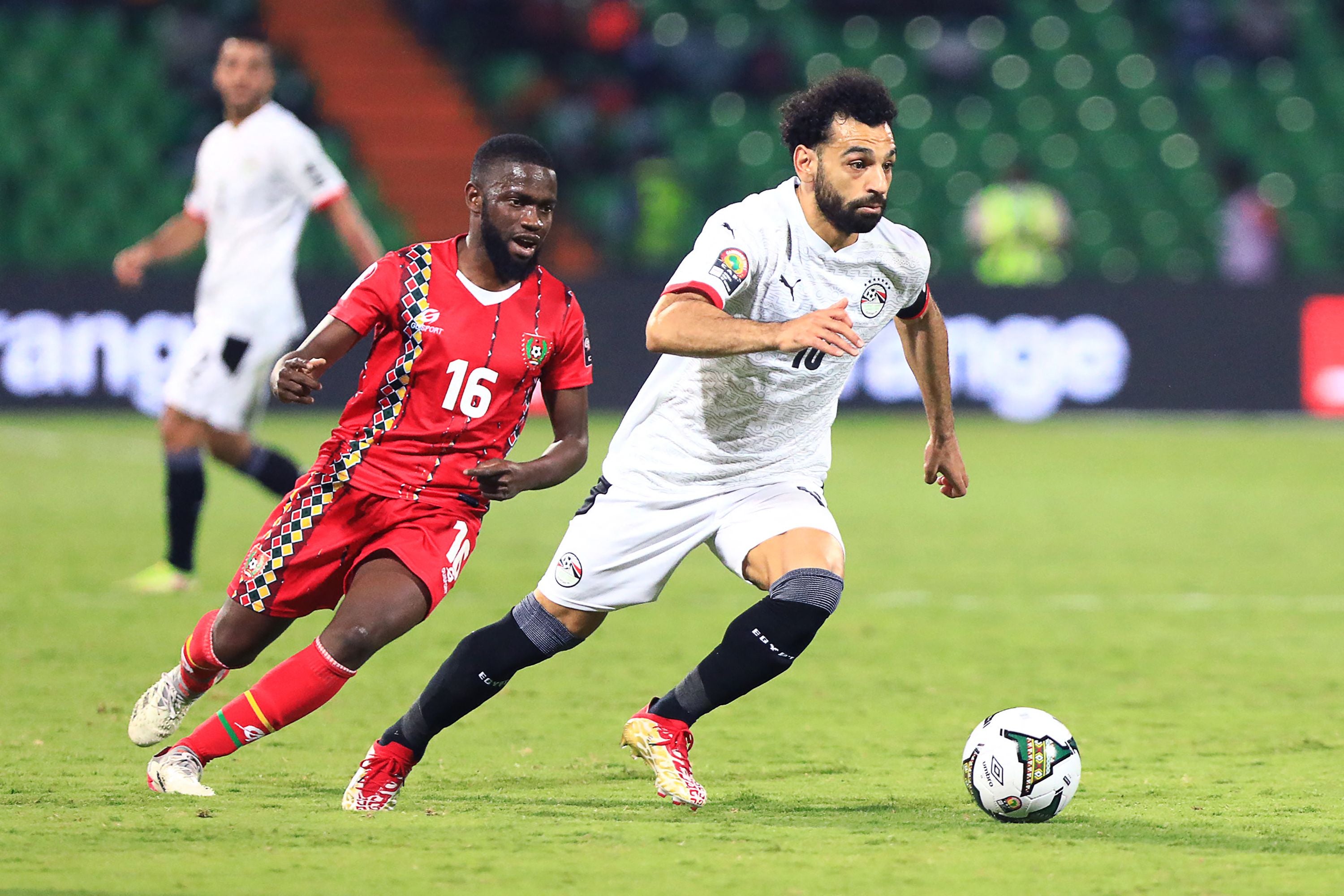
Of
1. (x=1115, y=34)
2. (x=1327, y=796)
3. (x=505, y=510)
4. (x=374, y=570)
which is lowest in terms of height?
(x=505, y=510)

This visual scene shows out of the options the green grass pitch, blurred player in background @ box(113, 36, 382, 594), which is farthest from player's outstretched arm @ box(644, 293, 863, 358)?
blurred player in background @ box(113, 36, 382, 594)

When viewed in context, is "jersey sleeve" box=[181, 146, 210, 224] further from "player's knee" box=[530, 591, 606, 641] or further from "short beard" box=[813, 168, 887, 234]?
"short beard" box=[813, 168, 887, 234]

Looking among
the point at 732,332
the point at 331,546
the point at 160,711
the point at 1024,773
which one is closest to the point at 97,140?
the point at 160,711

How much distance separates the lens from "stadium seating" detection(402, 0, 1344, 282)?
19.3 meters

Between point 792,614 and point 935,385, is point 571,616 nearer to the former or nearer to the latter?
point 792,614

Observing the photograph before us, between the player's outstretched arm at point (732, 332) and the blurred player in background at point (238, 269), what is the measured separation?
12.3 feet

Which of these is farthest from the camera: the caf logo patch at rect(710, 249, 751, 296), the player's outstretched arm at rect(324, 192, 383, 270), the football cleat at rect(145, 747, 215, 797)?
the player's outstretched arm at rect(324, 192, 383, 270)

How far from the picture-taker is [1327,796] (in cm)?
471

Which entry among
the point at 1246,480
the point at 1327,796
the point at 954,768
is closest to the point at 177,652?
the point at 954,768

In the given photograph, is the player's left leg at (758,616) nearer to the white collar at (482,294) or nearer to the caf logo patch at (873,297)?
the caf logo patch at (873,297)

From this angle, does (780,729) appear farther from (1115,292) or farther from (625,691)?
Answer: (1115,292)

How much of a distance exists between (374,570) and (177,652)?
2.49 meters

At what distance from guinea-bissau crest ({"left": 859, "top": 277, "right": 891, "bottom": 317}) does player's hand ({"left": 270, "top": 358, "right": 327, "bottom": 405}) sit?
1351mm

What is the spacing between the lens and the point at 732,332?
426cm
